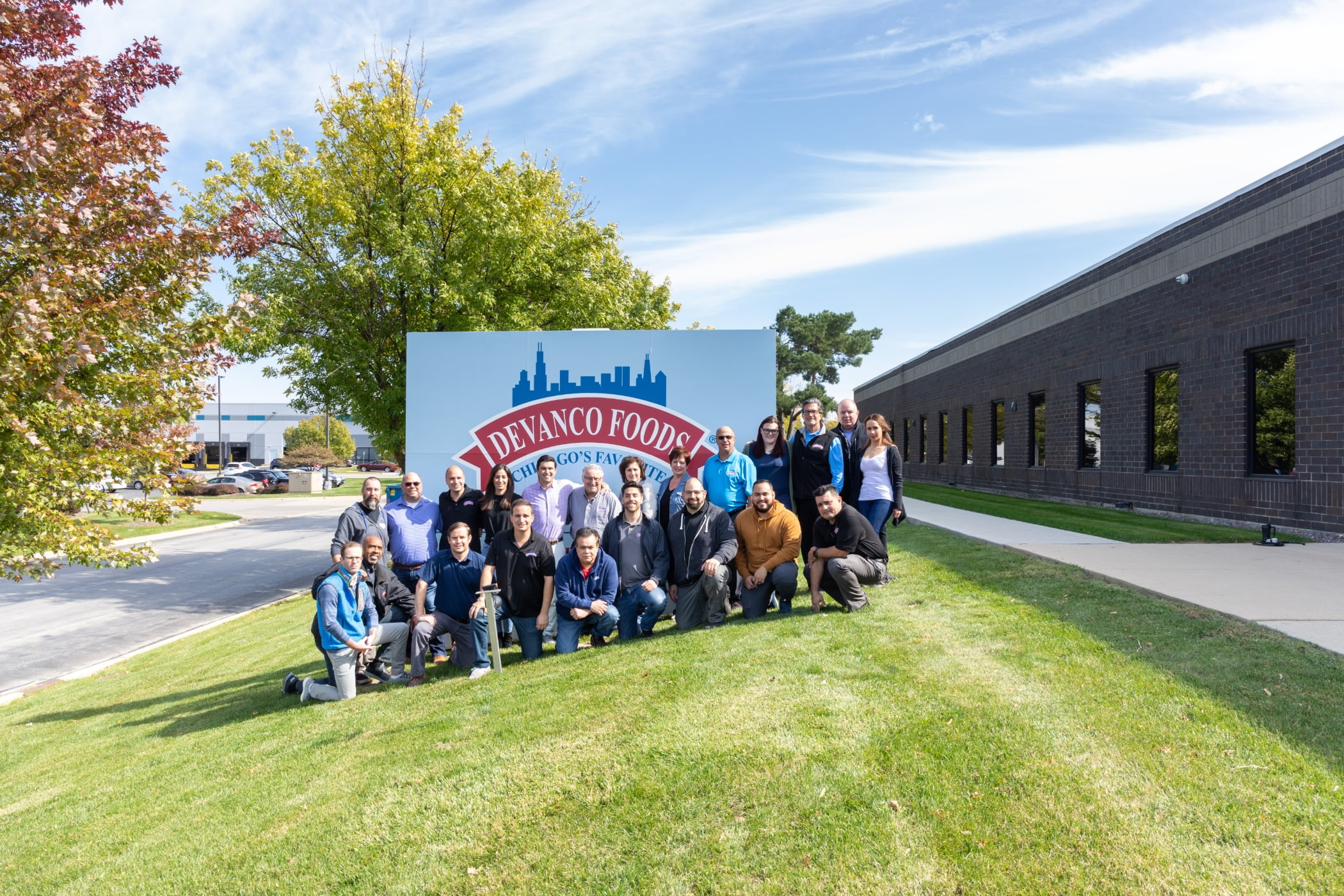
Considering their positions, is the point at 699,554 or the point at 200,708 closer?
the point at 699,554

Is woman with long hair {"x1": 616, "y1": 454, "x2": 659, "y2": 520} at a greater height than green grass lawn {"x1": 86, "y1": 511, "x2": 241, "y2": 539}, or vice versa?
woman with long hair {"x1": 616, "y1": 454, "x2": 659, "y2": 520}

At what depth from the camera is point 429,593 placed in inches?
306

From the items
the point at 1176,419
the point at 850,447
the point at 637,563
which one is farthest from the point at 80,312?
the point at 1176,419

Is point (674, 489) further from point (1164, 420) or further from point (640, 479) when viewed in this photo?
point (1164, 420)

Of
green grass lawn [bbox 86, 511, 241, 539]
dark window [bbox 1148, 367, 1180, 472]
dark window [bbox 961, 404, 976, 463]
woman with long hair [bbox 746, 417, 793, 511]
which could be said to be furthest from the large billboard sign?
dark window [bbox 961, 404, 976, 463]

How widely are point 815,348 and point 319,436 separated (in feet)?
Answer: 155

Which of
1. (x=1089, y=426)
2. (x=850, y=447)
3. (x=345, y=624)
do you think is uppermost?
(x=1089, y=426)

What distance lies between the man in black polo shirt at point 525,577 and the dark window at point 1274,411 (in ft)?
34.4

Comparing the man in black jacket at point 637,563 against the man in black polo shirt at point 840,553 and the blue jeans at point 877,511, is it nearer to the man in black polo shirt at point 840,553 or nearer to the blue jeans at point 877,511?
the man in black polo shirt at point 840,553

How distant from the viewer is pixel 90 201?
5.74 meters

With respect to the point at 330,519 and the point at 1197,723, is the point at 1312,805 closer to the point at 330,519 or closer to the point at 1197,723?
the point at 1197,723

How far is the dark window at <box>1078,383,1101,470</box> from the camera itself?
18547mm

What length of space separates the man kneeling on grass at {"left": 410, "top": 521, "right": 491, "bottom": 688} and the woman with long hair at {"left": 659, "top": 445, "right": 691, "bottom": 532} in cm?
177

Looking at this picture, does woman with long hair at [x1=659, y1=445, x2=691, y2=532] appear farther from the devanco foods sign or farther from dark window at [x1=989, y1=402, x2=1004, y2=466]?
dark window at [x1=989, y1=402, x2=1004, y2=466]
